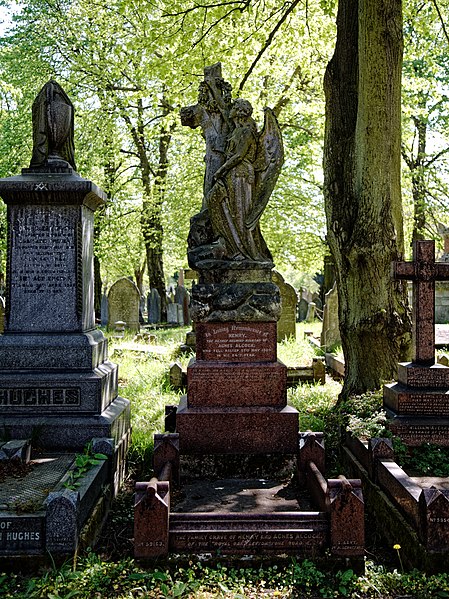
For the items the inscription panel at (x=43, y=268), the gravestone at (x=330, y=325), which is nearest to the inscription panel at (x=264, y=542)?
the inscription panel at (x=43, y=268)

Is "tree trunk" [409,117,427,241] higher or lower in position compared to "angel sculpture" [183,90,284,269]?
higher

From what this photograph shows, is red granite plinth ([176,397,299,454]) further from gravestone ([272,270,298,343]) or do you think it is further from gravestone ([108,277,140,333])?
gravestone ([108,277,140,333])

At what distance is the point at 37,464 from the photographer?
5266mm

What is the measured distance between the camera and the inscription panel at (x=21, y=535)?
402cm

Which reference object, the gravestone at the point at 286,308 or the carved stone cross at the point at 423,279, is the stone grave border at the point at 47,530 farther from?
the gravestone at the point at 286,308

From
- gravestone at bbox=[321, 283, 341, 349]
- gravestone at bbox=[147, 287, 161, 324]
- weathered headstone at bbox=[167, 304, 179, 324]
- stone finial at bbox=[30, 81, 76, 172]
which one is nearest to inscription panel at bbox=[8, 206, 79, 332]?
stone finial at bbox=[30, 81, 76, 172]

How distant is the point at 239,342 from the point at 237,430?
3.10ft

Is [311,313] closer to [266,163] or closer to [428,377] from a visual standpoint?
[266,163]

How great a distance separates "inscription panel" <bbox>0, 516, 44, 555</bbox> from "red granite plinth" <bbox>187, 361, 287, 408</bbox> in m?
2.43

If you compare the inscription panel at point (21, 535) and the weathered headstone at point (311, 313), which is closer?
the inscription panel at point (21, 535)

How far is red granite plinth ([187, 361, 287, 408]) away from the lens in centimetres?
623

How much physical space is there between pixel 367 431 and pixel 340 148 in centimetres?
430

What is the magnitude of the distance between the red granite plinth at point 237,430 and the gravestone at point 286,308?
879cm

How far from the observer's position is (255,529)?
4285mm
